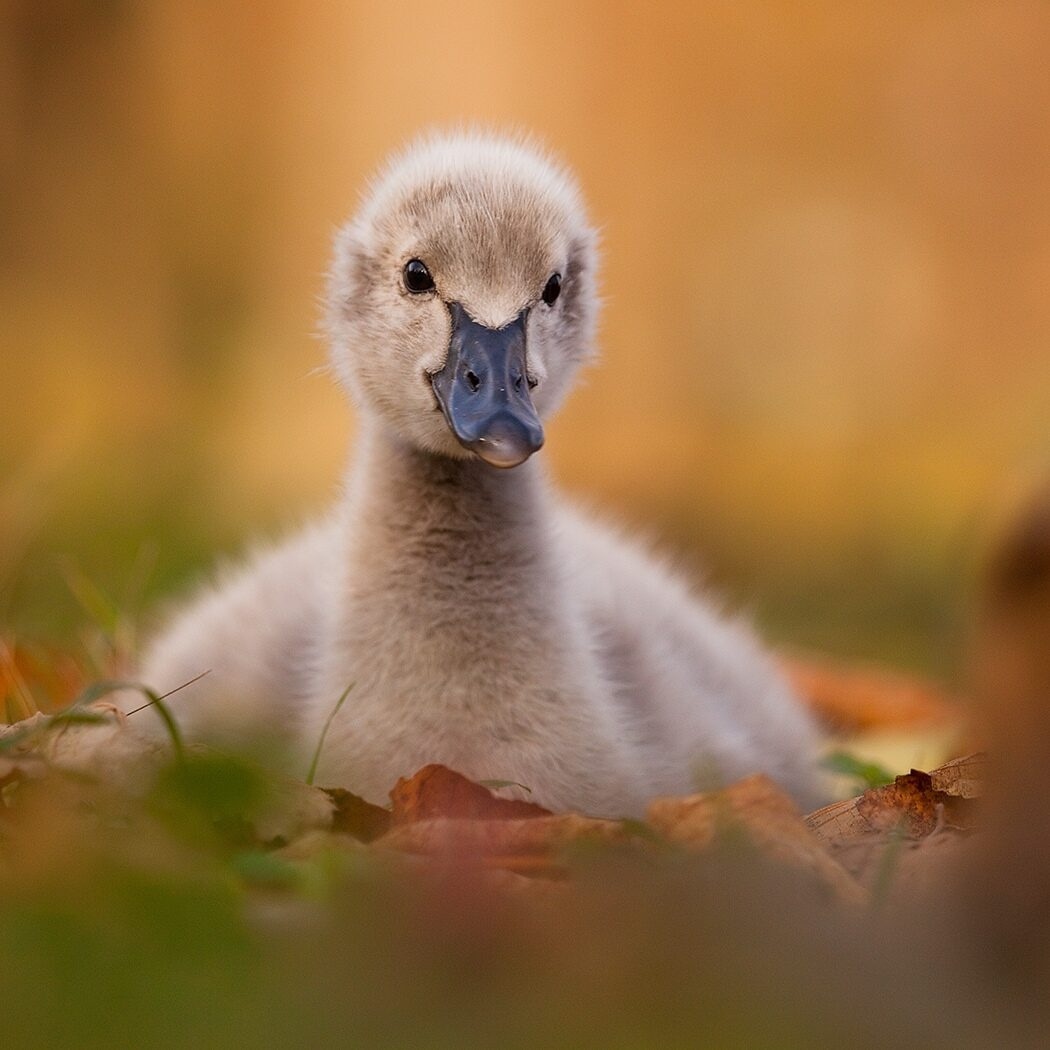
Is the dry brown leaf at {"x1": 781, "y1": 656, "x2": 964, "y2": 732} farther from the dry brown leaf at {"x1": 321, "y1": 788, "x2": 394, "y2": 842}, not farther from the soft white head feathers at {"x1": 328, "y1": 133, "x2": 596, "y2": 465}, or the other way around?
the dry brown leaf at {"x1": 321, "y1": 788, "x2": 394, "y2": 842}

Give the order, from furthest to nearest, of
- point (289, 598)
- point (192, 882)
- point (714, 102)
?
point (714, 102)
point (289, 598)
point (192, 882)

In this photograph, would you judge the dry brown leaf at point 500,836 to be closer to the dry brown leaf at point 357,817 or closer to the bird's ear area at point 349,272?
the dry brown leaf at point 357,817

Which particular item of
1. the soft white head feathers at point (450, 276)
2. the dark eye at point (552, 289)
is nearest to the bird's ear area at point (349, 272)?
the soft white head feathers at point (450, 276)

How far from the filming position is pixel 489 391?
297 centimetres

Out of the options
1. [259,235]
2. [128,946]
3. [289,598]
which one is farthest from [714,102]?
[128,946]

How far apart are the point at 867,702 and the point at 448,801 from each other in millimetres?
2858

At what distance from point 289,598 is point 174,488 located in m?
4.36

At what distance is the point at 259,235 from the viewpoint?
10250 mm

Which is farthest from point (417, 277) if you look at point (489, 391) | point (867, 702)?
point (867, 702)

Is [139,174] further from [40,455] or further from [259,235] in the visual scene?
[40,455]

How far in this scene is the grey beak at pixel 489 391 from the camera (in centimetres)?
287

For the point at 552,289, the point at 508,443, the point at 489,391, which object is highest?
the point at 552,289

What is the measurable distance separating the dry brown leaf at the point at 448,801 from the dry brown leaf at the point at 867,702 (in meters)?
2.50

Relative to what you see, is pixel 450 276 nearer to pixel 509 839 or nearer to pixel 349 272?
pixel 349 272
